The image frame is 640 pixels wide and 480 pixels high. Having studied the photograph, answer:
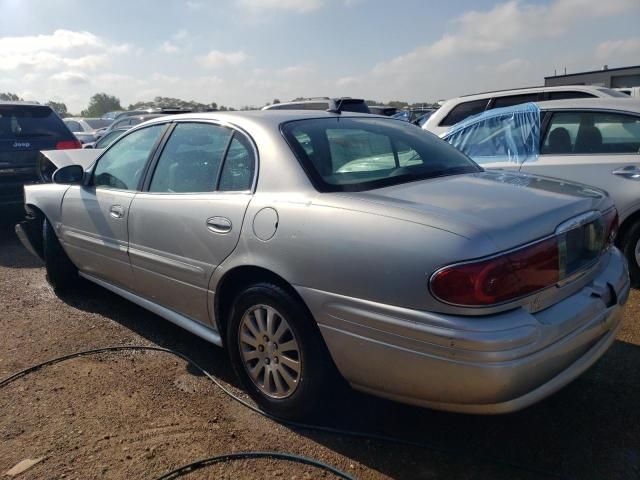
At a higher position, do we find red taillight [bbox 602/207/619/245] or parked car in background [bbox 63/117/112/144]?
parked car in background [bbox 63/117/112/144]

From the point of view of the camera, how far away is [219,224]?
9.87ft

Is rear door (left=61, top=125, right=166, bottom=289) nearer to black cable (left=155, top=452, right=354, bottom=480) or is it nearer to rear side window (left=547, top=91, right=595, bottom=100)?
black cable (left=155, top=452, right=354, bottom=480)

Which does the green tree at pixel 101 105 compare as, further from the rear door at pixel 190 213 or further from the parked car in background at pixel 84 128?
the rear door at pixel 190 213

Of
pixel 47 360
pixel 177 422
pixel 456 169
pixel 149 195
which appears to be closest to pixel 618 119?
pixel 456 169

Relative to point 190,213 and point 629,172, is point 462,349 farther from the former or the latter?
point 629,172

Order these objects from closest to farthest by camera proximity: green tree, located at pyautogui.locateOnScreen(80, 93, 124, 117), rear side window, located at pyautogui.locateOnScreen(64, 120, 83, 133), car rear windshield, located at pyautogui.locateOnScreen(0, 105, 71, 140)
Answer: car rear windshield, located at pyautogui.locateOnScreen(0, 105, 71, 140)
rear side window, located at pyautogui.locateOnScreen(64, 120, 83, 133)
green tree, located at pyautogui.locateOnScreen(80, 93, 124, 117)

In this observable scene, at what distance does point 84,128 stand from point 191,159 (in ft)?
56.6

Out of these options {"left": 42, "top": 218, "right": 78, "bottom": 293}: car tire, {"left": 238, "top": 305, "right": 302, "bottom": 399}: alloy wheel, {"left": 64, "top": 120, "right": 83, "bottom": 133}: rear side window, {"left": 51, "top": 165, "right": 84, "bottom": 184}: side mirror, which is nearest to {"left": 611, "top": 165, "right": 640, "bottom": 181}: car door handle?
{"left": 238, "top": 305, "right": 302, "bottom": 399}: alloy wheel

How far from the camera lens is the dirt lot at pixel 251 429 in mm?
2521

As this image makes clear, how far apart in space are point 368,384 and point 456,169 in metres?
1.40

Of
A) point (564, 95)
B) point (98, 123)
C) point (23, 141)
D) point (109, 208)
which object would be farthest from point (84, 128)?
point (109, 208)

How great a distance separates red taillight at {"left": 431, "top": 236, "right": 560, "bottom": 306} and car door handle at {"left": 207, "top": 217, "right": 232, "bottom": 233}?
1223 millimetres

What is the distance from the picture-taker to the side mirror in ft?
14.1

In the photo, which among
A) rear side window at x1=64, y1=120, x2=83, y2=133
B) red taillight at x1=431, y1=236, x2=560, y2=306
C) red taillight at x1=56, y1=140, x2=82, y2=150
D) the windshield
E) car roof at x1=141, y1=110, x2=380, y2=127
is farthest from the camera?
the windshield
